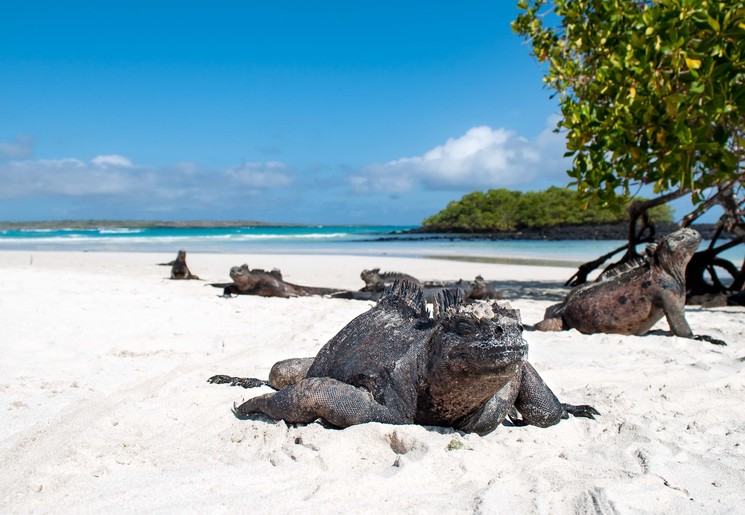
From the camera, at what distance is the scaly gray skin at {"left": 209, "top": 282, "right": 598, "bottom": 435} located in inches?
112

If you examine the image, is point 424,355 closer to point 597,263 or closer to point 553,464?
point 553,464

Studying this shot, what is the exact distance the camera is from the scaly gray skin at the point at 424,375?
9.33 ft

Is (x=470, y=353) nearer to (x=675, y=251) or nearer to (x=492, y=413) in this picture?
(x=492, y=413)

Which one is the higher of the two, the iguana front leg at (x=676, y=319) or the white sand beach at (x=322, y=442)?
the iguana front leg at (x=676, y=319)

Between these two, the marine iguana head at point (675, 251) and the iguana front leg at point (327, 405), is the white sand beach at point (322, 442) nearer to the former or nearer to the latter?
the iguana front leg at point (327, 405)

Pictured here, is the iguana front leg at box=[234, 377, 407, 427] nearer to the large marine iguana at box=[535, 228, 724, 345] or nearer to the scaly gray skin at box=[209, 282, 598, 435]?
the scaly gray skin at box=[209, 282, 598, 435]

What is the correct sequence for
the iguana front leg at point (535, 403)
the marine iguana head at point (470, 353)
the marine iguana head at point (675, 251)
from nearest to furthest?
the marine iguana head at point (470, 353) → the iguana front leg at point (535, 403) → the marine iguana head at point (675, 251)

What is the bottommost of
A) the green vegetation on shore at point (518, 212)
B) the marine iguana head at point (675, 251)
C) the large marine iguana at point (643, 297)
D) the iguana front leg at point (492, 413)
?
the iguana front leg at point (492, 413)

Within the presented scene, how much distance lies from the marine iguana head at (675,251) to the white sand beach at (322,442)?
947 millimetres

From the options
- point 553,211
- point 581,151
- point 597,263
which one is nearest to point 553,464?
point 581,151

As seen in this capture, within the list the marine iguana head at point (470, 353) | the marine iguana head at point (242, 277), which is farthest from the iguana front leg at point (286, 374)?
the marine iguana head at point (242, 277)

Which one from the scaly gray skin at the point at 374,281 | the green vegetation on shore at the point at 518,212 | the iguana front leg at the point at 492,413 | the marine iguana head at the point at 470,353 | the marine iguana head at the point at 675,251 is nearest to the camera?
the marine iguana head at the point at 470,353

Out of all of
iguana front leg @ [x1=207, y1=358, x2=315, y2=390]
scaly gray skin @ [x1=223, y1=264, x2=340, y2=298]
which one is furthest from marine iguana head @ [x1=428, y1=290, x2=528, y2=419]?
scaly gray skin @ [x1=223, y1=264, x2=340, y2=298]

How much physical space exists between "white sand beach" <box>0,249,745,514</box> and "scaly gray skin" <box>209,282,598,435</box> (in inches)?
4.1
